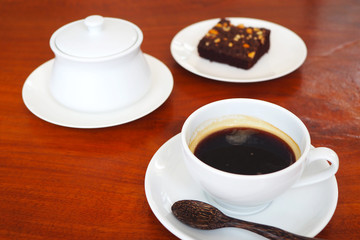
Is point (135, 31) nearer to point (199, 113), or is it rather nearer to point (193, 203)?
point (199, 113)

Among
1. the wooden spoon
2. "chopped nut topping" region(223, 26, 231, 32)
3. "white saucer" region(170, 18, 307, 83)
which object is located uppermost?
the wooden spoon

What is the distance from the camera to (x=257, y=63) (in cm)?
110

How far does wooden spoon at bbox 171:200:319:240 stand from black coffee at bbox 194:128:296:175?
0.22 ft

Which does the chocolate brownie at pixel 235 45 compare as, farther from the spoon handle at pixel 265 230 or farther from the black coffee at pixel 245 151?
the spoon handle at pixel 265 230

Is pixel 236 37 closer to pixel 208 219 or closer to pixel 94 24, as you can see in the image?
pixel 94 24

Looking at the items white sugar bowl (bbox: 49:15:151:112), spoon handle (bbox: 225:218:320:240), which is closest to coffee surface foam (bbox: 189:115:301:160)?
spoon handle (bbox: 225:218:320:240)

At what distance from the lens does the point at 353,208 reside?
2.16 ft

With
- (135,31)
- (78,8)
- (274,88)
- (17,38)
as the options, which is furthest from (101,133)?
(78,8)

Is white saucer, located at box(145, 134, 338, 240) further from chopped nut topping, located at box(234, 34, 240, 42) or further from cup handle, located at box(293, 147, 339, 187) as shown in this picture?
chopped nut topping, located at box(234, 34, 240, 42)

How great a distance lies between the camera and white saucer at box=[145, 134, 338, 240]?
582mm

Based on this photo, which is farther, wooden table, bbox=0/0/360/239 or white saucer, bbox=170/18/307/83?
white saucer, bbox=170/18/307/83

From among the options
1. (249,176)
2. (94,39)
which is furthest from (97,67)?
(249,176)

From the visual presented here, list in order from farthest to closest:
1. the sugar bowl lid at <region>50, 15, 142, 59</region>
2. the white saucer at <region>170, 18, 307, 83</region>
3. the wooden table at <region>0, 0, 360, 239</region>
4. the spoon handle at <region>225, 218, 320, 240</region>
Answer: the white saucer at <region>170, 18, 307, 83</region> → the sugar bowl lid at <region>50, 15, 142, 59</region> → the wooden table at <region>0, 0, 360, 239</region> → the spoon handle at <region>225, 218, 320, 240</region>

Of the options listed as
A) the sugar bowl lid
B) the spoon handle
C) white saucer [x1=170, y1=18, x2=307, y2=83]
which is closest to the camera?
the spoon handle
